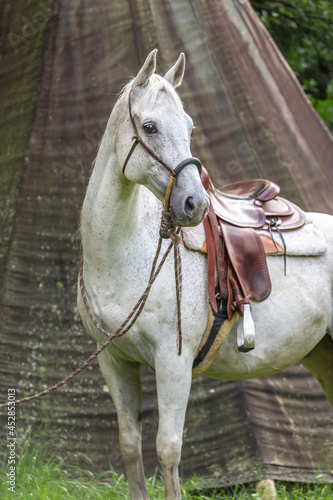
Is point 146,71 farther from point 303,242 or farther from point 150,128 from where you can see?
point 303,242

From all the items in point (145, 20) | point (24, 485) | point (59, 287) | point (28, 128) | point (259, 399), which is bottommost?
point (259, 399)

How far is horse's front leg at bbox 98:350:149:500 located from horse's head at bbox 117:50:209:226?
106 centimetres

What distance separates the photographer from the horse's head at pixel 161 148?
2.96 m

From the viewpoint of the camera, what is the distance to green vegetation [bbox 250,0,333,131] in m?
9.15

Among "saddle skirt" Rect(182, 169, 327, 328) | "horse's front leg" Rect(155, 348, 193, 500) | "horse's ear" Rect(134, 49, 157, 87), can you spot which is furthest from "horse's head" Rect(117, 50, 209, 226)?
"horse's front leg" Rect(155, 348, 193, 500)

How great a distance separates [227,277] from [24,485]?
2.18 m

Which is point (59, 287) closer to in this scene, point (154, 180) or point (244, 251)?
point (244, 251)

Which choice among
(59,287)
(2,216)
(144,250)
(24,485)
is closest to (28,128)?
(2,216)

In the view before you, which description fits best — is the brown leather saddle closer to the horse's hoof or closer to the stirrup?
the stirrup

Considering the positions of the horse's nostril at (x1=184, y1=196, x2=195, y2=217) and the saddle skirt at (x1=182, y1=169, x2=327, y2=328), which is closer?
the horse's nostril at (x1=184, y1=196, x2=195, y2=217)

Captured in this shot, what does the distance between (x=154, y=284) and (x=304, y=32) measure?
7.34 meters

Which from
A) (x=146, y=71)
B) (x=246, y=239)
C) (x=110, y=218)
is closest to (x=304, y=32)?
(x=246, y=239)

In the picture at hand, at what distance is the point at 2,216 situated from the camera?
5.39 meters

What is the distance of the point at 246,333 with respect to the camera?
11.6 feet
